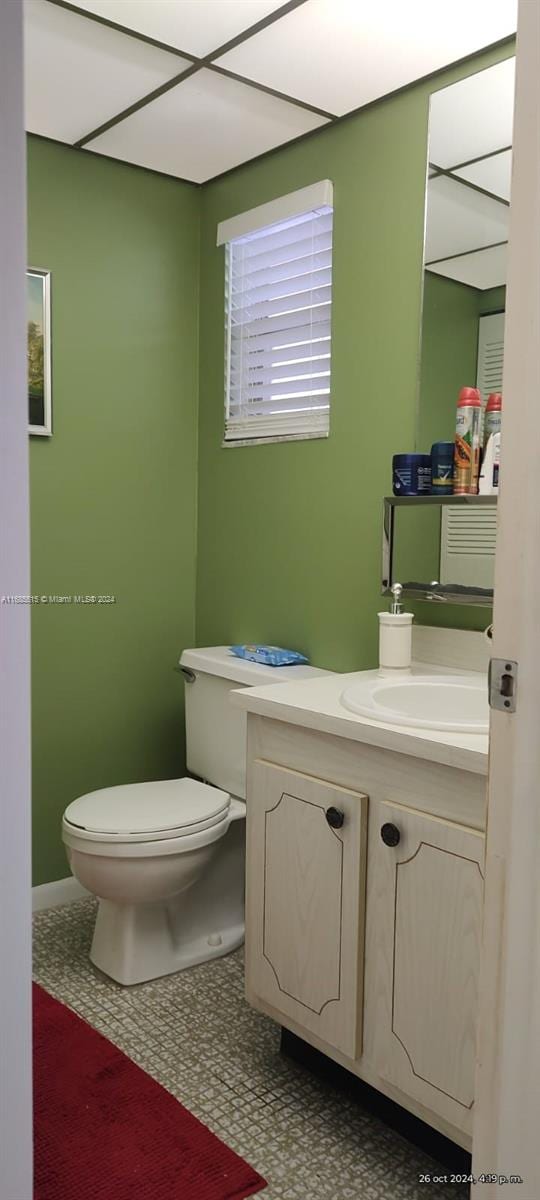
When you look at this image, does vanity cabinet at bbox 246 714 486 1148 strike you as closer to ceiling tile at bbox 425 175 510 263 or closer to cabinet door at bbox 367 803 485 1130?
cabinet door at bbox 367 803 485 1130

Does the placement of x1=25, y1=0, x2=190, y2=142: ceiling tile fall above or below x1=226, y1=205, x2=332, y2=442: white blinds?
above

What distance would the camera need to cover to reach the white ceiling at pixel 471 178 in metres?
1.92

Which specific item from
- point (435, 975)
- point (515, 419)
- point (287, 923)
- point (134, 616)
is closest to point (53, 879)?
point (134, 616)

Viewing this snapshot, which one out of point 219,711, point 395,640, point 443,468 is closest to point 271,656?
point 219,711

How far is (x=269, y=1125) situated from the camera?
1750mm

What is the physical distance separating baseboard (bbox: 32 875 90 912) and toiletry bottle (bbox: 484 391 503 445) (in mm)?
1763

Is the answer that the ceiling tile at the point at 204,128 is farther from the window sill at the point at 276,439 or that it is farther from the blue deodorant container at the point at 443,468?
the blue deodorant container at the point at 443,468

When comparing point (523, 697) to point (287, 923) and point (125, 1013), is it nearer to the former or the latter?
point (287, 923)

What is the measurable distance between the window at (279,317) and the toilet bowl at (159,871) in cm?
109

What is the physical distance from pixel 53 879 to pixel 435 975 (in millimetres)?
1547

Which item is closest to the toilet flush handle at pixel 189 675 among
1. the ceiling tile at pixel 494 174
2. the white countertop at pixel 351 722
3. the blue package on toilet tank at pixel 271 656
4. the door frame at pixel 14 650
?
the blue package on toilet tank at pixel 271 656

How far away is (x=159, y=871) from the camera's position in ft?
7.17

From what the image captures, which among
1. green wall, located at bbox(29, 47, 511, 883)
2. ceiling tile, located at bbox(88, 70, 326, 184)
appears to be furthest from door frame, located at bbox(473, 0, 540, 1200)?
ceiling tile, located at bbox(88, 70, 326, 184)

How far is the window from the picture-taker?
2436mm
